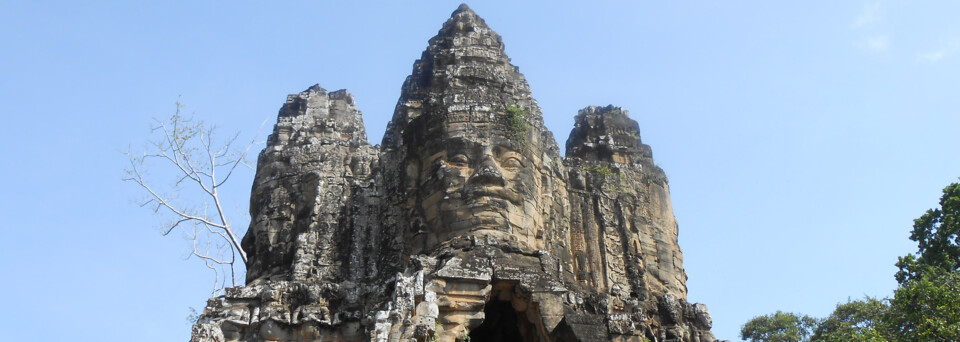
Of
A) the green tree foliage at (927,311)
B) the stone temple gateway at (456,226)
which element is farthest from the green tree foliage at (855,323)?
the stone temple gateway at (456,226)

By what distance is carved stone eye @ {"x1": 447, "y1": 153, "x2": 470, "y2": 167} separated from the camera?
17984mm

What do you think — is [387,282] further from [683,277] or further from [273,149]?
[683,277]

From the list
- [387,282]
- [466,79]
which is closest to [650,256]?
[466,79]

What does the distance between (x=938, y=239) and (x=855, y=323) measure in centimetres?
568

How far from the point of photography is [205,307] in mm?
17250

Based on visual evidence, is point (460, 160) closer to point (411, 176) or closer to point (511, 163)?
point (511, 163)

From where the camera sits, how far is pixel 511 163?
18219 mm

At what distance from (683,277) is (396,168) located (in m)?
7.26

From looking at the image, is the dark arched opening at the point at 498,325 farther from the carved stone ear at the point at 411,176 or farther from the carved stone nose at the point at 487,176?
the carved stone ear at the point at 411,176

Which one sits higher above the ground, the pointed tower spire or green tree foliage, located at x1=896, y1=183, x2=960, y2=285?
the pointed tower spire

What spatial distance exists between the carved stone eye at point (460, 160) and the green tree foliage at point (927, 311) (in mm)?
8475

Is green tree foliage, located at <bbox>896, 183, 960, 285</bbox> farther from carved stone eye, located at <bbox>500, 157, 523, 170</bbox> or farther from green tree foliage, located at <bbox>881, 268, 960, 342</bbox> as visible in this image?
carved stone eye, located at <bbox>500, 157, 523, 170</bbox>

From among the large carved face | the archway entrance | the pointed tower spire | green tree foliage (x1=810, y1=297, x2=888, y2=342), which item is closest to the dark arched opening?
the archway entrance

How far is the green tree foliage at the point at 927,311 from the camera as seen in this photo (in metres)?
16.5
